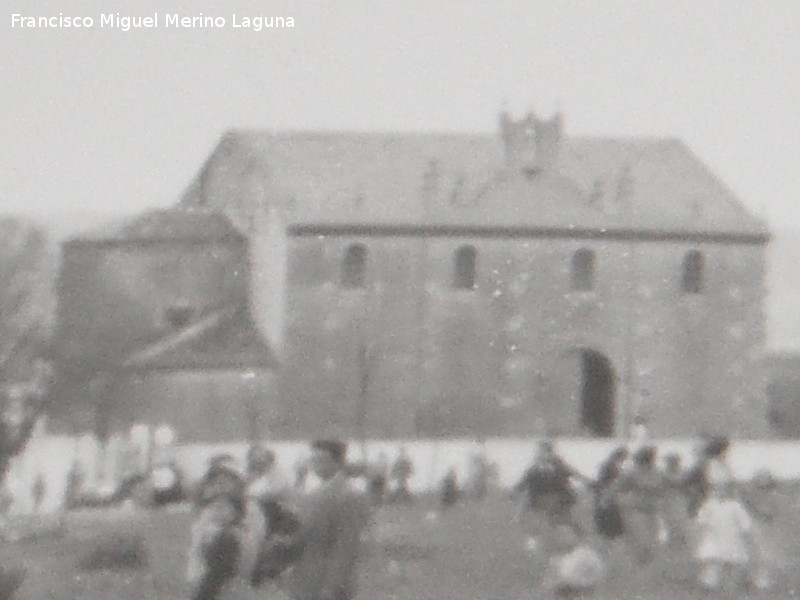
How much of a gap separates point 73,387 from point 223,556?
1.47 meters

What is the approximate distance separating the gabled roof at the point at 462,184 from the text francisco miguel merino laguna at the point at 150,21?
53 centimetres

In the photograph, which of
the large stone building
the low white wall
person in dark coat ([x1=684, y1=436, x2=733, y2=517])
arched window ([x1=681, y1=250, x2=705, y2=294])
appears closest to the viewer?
person in dark coat ([x1=684, y1=436, x2=733, y2=517])

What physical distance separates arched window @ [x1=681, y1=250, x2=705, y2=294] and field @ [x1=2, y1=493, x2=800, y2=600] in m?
1.90

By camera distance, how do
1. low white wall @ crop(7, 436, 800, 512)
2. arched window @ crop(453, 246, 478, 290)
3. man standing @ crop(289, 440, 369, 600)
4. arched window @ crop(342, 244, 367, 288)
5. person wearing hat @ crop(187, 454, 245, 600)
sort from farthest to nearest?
arched window @ crop(453, 246, 478, 290)
arched window @ crop(342, 244, 367, 288)
low white wall @ crop(7, 436, 800, 512)
person wearing hat @ crop(187, 454, 245, 600)
man standing @ crop(289, 440, 369, 600)

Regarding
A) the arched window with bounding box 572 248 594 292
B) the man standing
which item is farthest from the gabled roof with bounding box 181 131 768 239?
the man standing

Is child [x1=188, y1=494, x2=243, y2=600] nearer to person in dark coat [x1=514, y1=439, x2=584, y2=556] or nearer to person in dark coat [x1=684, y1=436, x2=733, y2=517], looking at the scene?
person in dark coat [x1=514, y1=439, x2=584, y2=556]

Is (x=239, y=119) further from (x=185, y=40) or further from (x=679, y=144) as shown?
(x=679, y=144)

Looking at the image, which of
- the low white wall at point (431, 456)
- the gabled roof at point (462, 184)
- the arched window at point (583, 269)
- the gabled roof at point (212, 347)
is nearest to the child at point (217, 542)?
the low white wall at point (431, 456)

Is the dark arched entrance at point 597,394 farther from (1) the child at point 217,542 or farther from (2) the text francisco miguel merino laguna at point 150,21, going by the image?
(2) the text francisco miguel merino laguna at point 150,21

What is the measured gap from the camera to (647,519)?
557 centimetres

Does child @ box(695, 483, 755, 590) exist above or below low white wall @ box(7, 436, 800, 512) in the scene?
below

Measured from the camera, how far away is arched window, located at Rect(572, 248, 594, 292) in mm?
6918

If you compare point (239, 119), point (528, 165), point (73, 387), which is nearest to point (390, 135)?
point (239, 119)

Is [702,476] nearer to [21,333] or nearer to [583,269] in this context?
[583,269]
